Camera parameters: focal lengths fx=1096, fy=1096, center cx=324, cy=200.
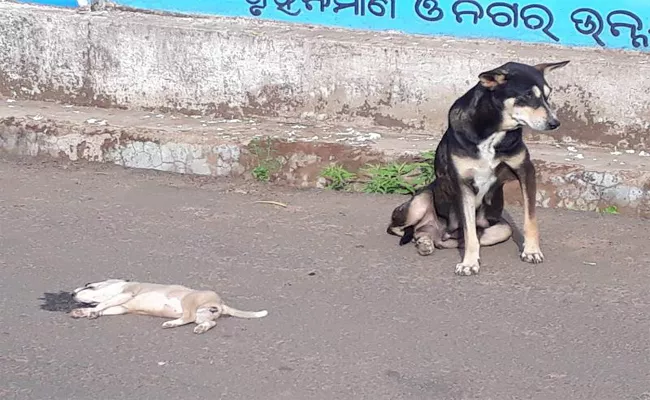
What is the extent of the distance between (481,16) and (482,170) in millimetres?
2368

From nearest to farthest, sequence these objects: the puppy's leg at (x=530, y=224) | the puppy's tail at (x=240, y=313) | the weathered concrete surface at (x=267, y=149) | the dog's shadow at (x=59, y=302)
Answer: the puppy's tail at (x=240, y=313) → the dog's shadow at (x=59, y=302) → the puppy's leg at (x=530, y=224) → the weathered concrete surface at (x=267, y=149)

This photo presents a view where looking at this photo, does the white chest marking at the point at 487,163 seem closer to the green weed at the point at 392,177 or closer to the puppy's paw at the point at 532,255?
the puppy's paw at the point at 532,255

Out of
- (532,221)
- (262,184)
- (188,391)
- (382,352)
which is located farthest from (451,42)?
(188,391)

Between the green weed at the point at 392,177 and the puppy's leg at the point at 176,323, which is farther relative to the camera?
the green weed at the point at 392,177

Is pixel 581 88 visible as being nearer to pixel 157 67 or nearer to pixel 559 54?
pixel 559 54

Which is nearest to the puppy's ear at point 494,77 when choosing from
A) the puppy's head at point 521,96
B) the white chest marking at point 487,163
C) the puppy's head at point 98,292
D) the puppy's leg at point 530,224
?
the puppy's head at point 521,96

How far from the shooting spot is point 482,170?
5.56m

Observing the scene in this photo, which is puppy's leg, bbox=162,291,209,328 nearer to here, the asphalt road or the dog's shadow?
the asphalt road

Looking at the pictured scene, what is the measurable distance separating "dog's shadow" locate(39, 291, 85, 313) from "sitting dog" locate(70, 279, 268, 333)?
0.14 ft

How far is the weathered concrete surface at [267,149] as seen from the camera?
6.62m

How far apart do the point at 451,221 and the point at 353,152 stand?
1422 mm

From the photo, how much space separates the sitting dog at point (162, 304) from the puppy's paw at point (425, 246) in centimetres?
111

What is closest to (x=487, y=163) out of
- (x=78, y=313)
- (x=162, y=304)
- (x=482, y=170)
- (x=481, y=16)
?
(x=482, y=170)

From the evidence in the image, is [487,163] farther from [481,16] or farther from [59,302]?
[481,16]
